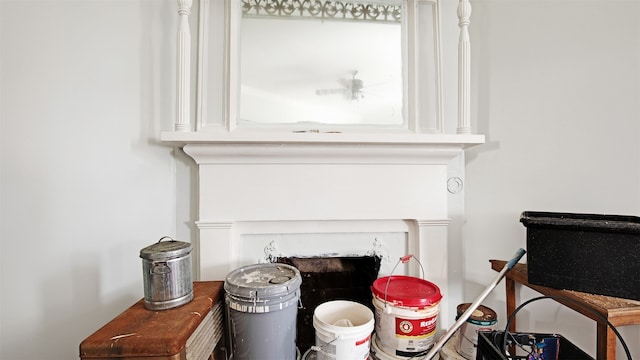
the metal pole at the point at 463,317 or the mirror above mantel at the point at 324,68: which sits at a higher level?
the mirror above mantel at the point at 324,68

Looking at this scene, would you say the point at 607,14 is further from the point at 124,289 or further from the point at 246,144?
the point at 124,289

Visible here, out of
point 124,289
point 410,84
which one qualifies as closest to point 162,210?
point 124,289

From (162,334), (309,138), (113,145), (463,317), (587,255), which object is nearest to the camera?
(162,334)

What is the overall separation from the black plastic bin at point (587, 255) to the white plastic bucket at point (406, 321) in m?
0.39

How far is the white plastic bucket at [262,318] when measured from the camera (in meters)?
1.00

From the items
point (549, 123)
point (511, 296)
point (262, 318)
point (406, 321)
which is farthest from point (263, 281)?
point (549, 123)

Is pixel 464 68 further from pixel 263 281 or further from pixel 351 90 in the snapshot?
pixel 263 281

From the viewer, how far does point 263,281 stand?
1063 millimetres

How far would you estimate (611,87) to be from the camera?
128cm

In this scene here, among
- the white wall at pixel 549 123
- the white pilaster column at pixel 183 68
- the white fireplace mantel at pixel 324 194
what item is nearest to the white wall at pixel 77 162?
the white pilaster column at pixel 183 68

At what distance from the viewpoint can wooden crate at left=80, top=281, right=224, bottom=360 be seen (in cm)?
79

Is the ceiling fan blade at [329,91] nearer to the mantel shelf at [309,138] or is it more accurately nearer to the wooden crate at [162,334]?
the mantel shelf at [309,138]

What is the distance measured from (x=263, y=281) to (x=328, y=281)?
0.42 m

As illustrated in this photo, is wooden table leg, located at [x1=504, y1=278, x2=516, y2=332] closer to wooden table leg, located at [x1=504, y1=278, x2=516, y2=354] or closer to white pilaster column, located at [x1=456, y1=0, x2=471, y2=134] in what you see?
wooden table leg, located at [x1=504, y1=278, x2=516, y2=354]
